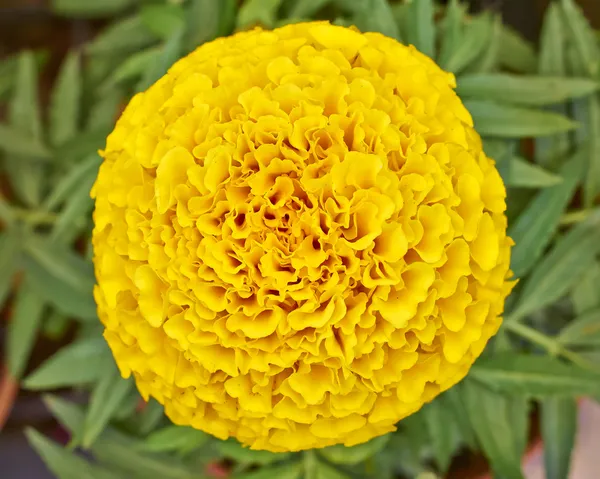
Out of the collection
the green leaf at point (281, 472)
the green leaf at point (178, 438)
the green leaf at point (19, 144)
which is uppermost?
the green leaf at point (19, 144)

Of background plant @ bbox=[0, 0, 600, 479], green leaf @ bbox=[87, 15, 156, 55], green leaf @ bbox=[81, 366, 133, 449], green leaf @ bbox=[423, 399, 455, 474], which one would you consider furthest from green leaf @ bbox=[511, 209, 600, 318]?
green leaf @ bbox=[87, 15, 156, 55]

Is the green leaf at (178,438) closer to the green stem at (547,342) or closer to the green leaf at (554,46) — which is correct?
the green stem at (547,342)

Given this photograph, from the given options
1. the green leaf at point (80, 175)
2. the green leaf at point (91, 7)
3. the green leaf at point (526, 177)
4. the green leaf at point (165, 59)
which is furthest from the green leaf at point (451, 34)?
the green leaf at point (91, 7)

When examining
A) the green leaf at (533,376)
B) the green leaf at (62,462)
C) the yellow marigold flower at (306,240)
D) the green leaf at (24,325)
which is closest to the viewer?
the yellow marigold flower at (306,240)

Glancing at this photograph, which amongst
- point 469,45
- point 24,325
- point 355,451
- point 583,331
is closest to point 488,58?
point 469,45

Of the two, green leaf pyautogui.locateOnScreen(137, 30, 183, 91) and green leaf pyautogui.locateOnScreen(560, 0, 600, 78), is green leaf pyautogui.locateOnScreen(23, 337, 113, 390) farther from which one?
green leaf pyautogui.locateOnScreen(560, 0, 600, 78)

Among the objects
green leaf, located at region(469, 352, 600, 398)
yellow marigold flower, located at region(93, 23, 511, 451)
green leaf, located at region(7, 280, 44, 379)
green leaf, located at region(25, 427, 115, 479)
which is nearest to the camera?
yellow marigold flower, located at region(93, 23, 511, 451)

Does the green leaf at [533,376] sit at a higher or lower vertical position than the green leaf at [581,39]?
lower
